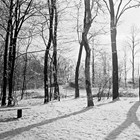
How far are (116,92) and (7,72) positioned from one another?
7741 mm

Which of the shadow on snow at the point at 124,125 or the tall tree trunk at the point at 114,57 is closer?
the shadow on snow at the point at 124,125

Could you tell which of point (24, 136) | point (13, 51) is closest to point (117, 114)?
point (24, 136)

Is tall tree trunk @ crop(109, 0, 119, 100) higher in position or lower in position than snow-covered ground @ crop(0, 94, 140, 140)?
higher

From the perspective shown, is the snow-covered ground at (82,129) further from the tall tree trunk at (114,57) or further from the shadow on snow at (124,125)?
the tall tree trunk at (114,57)

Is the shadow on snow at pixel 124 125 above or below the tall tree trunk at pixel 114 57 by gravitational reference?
below

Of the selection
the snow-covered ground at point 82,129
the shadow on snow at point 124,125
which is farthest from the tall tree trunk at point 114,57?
the snow-covered ground at point 82,129

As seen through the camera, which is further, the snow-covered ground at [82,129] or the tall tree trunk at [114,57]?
the tall tree trunk at [114,57]

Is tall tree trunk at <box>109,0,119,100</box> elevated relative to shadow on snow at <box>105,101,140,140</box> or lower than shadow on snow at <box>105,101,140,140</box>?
elevated

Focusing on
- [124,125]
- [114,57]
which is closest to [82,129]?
[124,125]

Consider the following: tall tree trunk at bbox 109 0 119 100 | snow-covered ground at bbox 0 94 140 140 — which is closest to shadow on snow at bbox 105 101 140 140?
snow-covered ground at bbox 0 94 140 140

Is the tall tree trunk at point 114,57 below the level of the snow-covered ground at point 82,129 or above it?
above

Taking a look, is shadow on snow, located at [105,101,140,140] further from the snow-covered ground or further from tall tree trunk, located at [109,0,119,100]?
tall tree trunk, located at [109,0,119,100]

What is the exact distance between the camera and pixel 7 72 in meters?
11.5

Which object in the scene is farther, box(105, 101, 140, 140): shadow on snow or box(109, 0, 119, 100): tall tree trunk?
box(109, 0, 119, 100): tall tree trunk
